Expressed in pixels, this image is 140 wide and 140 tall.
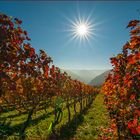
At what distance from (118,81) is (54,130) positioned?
45.4 feet

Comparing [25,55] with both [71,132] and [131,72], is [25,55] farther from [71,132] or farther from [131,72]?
[71,132]

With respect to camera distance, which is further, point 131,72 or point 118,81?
point 118,81

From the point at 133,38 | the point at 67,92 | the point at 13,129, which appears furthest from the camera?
the point at 67,92

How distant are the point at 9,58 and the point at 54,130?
19.0 meters

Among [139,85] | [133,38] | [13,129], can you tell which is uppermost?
[133,38]

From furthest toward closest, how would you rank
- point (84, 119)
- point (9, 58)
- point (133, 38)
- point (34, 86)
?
point (84, 119) < point (34, 86) < point (9, 58) < point (133, 38)

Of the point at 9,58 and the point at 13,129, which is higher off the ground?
the point at 9,58

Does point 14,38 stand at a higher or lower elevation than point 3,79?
higher

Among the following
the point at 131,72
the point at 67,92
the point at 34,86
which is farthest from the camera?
the point at 67,92

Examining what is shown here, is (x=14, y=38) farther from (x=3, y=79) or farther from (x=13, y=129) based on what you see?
(x=13, y=129)

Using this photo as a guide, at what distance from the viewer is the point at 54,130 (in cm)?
2467

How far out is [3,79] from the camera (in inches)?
287

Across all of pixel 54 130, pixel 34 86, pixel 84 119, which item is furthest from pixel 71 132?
pixel 34 86

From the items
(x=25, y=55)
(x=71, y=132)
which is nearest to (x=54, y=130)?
(x=71, y=132)
